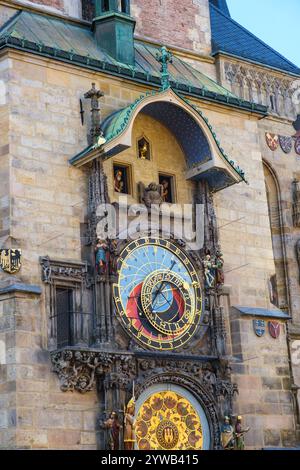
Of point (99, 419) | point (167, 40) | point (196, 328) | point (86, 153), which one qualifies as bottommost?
point (99, 419)

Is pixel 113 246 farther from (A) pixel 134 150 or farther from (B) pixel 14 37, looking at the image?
(B) pixel 14 37

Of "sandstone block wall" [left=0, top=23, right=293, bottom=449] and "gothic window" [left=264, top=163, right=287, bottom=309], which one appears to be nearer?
"sandstone block wall" [left=0, top=23, right=293, bottom=449]

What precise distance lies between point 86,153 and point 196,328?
13.2 ft

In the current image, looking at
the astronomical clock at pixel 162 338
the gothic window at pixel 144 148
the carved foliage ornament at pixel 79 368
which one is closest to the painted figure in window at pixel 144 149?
the gothic window at pixel 144 148

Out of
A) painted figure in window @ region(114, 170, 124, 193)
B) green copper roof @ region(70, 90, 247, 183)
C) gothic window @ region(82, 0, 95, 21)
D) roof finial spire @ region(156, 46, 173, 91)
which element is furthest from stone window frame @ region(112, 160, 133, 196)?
gothic window @ region(82, 0, 95, 21)

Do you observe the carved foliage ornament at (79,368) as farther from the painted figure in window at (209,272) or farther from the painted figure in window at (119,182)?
the painted figure in window at (119,182)

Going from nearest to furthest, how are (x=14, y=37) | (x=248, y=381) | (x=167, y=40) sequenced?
1. (x=14, y=37)
2. (x=248, y=381)
3. (x=167, y=40)

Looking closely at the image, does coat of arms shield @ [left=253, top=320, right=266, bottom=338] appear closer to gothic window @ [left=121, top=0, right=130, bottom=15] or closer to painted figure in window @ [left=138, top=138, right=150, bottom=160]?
painted figure in window @ [left=138, top=138, right=150, bottom=160]

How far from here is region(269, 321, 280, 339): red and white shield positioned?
22.8 m

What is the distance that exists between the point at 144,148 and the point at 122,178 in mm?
941

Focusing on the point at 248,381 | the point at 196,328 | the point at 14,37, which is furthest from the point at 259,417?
the point at 14,37

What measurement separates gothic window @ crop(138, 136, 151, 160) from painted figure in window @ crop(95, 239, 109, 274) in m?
2.57

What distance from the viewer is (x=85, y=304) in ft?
67.3

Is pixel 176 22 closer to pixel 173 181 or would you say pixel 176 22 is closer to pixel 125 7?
pixel 125 7
